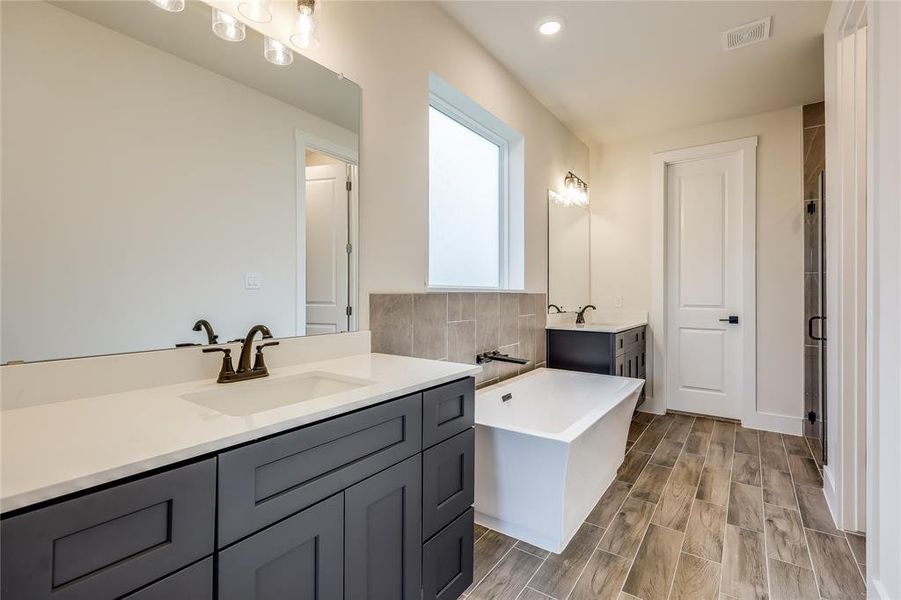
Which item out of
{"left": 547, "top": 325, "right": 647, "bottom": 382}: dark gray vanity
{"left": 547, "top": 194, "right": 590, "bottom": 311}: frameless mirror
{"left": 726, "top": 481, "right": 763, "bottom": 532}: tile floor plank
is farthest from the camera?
{"left": 547, "top": 194, "right": 590, "bottom": 311}: frameless mirror

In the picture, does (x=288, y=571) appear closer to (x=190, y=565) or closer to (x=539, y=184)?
(x=190, y=565)

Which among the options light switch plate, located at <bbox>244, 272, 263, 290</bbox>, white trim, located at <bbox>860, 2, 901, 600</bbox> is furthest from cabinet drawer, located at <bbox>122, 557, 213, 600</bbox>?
white trim, located at <bbox>860, 2, 901, 600</bbox>

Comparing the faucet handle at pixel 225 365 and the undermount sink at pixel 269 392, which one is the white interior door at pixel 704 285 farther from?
the faucet handle at pixel 225 365

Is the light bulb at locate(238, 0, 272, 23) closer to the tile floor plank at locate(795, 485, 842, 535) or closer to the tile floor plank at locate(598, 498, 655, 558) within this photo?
the tile floor plank at locate(598, 498, 655, 558)

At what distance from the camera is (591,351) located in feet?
10.5

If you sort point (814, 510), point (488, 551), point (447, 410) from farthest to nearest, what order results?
point (814, 510)
point (488, 551)
point (447, 410)

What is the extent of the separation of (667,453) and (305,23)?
329 centimetres

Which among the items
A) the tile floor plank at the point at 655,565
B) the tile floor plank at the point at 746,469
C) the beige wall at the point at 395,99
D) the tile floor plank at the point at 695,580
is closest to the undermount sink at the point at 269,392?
the beige wall at the point at 395,99

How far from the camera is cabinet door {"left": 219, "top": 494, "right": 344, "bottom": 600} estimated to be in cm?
80

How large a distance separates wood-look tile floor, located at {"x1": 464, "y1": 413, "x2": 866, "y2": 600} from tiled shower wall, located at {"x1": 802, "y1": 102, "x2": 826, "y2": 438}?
747 mm

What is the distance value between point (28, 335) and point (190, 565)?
71 centimetres

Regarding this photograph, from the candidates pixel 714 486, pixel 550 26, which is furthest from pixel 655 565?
pixel 550 26

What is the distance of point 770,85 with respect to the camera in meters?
3.02

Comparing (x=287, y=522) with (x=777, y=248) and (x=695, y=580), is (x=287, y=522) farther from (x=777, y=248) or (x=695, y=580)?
(x=777, y=248)
